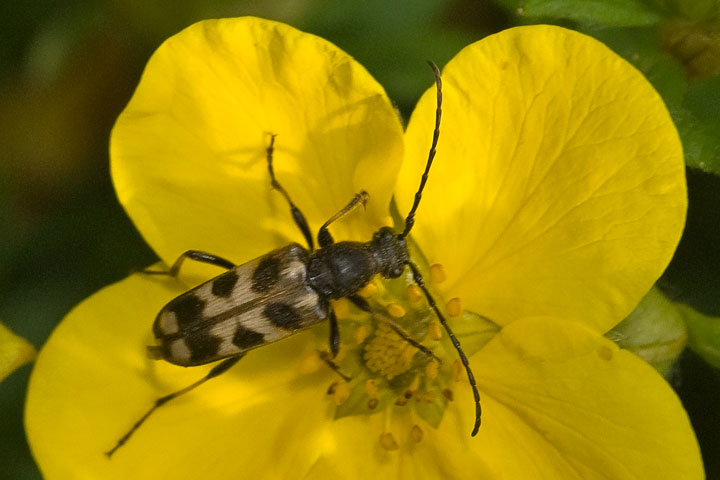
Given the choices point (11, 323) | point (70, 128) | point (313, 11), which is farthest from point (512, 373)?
point (70, 128)

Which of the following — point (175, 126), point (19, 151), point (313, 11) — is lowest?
point (19, 151)

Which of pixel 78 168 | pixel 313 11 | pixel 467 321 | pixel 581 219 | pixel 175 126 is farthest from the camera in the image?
pixel 78 168

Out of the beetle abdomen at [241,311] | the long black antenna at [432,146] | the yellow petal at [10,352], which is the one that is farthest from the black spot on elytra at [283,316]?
the yellow petal at [10,352]

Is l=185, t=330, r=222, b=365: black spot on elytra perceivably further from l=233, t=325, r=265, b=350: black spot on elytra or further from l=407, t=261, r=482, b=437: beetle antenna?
l=407, t=261, r=482, b=437: beetle antenna

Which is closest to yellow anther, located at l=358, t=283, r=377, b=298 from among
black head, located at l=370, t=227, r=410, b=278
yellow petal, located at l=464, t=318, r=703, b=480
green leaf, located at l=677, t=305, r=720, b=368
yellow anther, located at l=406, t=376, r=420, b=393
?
black head, located at l=370, t=227, r=410, b=278

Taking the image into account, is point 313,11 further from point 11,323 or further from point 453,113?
point 11,323

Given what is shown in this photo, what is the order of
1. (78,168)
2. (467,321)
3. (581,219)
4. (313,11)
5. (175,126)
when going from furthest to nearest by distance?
(78,168) < (313,11) < (467,321) < (175,126) < (581,219)

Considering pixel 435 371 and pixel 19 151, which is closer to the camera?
pixel 435 371

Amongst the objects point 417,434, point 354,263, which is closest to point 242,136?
point 354,263
